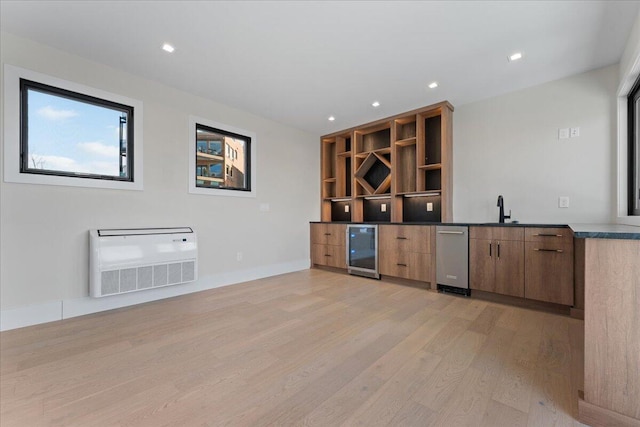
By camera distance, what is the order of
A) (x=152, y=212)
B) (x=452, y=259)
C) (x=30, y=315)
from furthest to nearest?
1. (x=452, y=259)
2. (x=152, y=212)
3. (x=30, y=315)

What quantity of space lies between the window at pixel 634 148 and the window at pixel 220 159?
4279mm

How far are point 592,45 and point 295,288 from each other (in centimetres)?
387

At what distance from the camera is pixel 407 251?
368 centimetres

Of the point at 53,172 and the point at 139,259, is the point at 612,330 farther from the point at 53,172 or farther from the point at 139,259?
the point at 53,172

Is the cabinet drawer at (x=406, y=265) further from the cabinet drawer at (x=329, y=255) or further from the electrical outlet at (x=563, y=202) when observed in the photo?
the electrical outlet at (x=563, y=202)

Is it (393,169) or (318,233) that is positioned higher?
(393,169)

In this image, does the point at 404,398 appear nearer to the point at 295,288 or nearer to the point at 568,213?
the point at 295,288

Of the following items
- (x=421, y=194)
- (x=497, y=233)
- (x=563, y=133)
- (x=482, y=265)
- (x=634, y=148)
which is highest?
(x=563, y=133)

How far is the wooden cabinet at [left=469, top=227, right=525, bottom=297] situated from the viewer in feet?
9.19


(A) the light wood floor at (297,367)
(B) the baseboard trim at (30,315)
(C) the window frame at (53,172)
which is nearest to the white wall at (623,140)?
(A) the light wood floor at (297,367)

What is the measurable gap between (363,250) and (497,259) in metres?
1.78

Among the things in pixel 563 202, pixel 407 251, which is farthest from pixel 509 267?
pixel 407 251

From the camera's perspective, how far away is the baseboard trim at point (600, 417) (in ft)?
3.80

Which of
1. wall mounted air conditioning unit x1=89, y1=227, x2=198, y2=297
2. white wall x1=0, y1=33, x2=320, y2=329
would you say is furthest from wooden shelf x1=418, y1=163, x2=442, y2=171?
wall mounted air conditioning unit x1=89, y1=227, x2=198, y2=297
